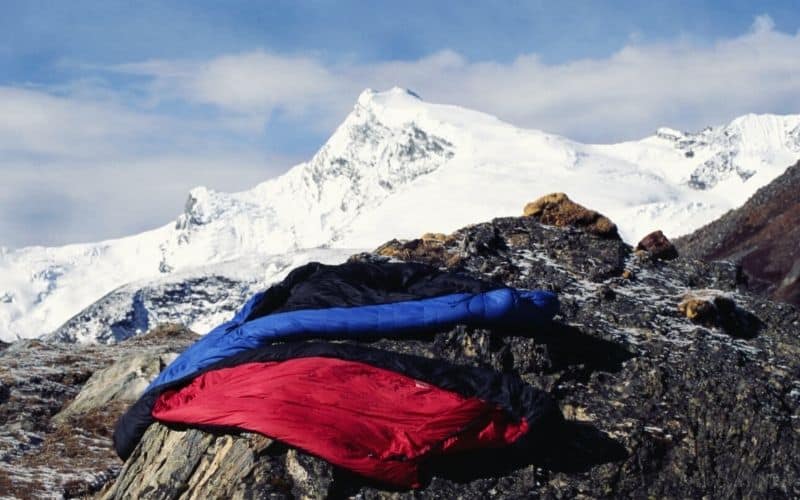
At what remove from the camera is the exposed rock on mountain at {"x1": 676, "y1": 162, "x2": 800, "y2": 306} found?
46181 millimetres

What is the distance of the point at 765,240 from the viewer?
52594 mm

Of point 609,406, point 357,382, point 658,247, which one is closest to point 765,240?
point 658,247

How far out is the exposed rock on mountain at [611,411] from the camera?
13805 millimetres

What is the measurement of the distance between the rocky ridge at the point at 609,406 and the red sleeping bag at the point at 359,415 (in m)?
0.26

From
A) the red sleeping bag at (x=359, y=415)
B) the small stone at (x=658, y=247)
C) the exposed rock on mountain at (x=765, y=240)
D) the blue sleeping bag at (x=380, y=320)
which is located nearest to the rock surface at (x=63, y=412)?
the blue sleeping bag at (x=380, y=320)

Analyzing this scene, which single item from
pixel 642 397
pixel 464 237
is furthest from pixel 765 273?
pixel 642 397

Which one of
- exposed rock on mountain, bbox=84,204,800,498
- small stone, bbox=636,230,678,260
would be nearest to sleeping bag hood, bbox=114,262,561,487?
exposed rock on mountain, bbox=84,204,800,498

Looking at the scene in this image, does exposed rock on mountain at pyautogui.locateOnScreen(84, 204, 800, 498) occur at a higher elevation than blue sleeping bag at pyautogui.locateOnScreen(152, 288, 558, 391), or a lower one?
lower

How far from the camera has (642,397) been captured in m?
15.5

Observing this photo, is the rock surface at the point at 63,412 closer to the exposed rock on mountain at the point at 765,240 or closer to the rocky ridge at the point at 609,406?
the rocky ridge at the point at 609,406

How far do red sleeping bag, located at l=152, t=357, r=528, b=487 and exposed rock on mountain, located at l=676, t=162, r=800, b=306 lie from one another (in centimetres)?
3191

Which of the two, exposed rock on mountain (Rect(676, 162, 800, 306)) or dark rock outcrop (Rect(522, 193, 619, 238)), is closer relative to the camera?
dark rock outcrop (Rect(522, 193, 619, 238))

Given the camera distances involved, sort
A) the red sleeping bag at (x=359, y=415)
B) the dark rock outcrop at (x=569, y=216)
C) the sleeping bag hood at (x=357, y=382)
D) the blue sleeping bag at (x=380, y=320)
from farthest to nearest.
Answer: the dark rock outcrop at (x=569, y=216), the blue sleeping bag at (x=380, y=320), the sleeping bag hood at (x=357, y=382), the red sleeping bag at (x=359, y=415)

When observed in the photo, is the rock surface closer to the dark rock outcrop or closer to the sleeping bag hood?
the sleeping bag hood
